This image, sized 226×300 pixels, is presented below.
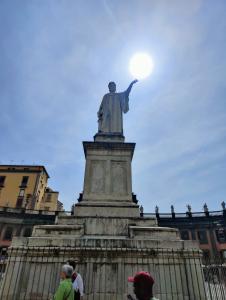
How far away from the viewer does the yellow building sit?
137 feet

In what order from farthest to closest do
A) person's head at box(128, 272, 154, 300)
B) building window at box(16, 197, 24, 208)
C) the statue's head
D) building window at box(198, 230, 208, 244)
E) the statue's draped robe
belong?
building window at box(16, 197, 24, 208), building window at box(198, 230, 208, 244), the statue's head, the statue's draped robe, person's head at box(128, 272, 154, 300)

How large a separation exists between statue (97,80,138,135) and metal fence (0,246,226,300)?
20.1ft

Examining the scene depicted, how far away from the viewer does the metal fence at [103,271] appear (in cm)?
578

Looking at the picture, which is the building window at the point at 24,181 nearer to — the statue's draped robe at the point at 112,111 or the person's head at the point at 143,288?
the statue's draped robe at the point at 112,111

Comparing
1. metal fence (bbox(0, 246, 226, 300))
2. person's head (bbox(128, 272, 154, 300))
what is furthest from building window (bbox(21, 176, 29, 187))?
person's head (bbox(128, 272, 154, 300))

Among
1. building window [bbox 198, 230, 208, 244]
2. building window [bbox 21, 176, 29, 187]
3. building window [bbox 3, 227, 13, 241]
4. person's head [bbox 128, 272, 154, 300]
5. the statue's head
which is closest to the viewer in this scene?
person's head [bbox 128, 272, 154, 300]

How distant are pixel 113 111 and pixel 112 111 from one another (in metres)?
0.06

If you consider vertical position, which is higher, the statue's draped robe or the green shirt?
the statue's draped robe

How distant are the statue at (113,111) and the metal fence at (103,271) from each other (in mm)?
6128

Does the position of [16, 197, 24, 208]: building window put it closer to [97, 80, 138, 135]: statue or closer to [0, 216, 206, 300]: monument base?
[97, 80, 138, 135]: statue

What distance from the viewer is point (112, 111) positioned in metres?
11.9

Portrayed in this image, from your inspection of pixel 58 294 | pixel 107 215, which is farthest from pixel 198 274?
pixel 58 294

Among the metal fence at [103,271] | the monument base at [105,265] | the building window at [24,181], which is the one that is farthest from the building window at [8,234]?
the monument base at [105,265]

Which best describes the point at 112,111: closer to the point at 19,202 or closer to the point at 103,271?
the point at 103,271
